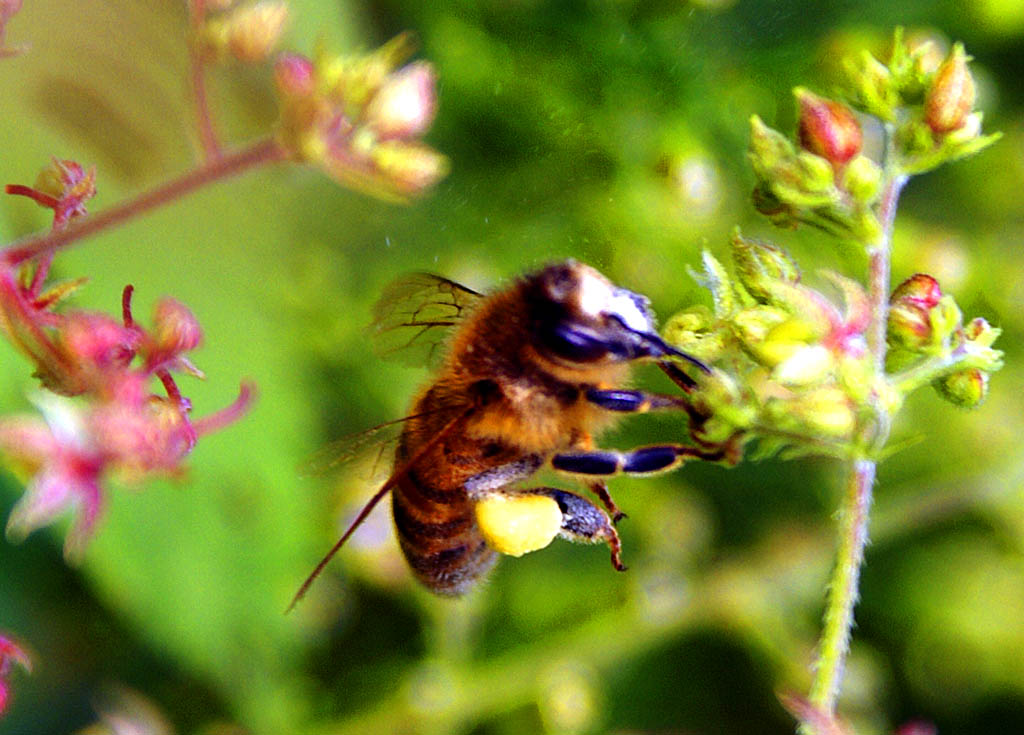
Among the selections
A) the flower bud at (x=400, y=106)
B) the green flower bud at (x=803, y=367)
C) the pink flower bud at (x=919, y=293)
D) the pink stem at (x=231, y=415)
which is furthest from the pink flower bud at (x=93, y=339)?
the pink flower bud at (x=919, y=293)

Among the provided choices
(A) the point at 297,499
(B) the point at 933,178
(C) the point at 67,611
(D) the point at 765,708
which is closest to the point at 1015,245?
(B) the point at 933,178

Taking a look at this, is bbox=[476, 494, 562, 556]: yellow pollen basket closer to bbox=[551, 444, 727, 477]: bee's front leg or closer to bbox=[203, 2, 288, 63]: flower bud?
bbox=[551, 444, 727, 477]: bee's front leg

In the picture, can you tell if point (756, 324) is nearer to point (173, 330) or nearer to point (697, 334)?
point (697, 334)

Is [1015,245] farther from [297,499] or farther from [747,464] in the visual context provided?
[297,499]

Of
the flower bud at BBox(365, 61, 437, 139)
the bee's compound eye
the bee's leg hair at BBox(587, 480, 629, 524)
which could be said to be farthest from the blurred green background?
the bee's compound eye

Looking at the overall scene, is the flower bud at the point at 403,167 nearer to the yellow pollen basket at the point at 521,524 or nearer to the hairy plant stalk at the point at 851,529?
the yellow pollen basket at the point at 521,524

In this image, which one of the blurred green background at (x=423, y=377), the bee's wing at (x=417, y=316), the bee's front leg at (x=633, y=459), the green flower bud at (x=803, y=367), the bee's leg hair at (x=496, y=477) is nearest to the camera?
the green flower bud at (x=803, y=367)

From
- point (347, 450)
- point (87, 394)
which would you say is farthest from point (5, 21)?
point (347, 450)
